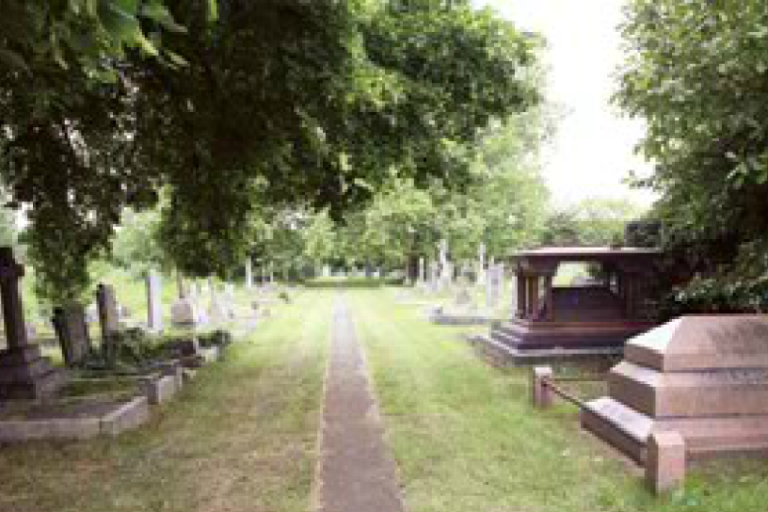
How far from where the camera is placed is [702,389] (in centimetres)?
571

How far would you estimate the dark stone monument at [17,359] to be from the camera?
8.72 meters

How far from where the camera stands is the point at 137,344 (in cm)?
1189

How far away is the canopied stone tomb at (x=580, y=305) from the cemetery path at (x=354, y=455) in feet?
12.3

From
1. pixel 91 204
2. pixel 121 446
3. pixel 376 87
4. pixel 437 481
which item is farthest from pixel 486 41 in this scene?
pixel 91 204

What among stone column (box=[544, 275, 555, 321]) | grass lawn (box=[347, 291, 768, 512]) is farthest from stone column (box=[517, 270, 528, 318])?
grass lawn (box=[347, 291, 768, 512])

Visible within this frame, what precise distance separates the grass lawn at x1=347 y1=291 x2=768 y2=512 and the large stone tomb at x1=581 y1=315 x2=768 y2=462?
0.26 metres

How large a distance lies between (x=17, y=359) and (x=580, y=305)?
404 inches

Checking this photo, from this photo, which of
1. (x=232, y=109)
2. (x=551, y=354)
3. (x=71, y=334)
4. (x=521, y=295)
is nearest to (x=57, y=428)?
(x=71, y=334)

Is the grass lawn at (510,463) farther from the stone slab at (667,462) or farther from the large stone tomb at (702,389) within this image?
the large stone tomb at (702,389)

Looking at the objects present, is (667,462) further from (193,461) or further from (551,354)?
(551,354)

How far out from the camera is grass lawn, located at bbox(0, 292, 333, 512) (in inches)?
202

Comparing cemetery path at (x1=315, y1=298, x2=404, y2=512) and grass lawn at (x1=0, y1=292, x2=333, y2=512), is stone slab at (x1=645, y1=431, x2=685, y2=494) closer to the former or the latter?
cemetery path at (x1=315, y1=298, x2=404, y2=512)

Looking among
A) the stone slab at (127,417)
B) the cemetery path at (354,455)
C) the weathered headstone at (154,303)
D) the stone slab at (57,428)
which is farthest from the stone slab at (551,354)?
the weathered headstone at (154,303)

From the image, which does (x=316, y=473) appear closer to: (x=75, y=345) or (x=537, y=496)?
(x=537, y=496)
